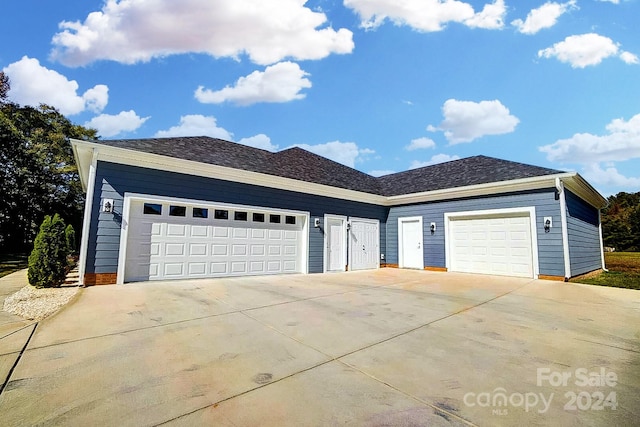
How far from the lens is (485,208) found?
9133 millimetres

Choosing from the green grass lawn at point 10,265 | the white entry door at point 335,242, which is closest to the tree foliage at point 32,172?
the green grass lawn at point 10,265

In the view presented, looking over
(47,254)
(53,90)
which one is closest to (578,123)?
(47,254)

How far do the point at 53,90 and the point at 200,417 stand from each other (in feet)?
77.6

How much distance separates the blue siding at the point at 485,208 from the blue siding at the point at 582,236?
0.60 metres

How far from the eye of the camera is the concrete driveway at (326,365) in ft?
5.77

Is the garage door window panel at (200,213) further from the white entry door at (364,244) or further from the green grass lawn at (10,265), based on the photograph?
the green grass lawn at (10,265)

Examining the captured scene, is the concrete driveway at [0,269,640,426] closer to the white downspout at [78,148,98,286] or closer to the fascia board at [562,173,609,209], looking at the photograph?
the white downspout at [78,148,98,286]

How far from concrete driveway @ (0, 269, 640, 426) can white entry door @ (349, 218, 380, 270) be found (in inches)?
226

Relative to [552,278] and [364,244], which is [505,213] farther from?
[364,244]

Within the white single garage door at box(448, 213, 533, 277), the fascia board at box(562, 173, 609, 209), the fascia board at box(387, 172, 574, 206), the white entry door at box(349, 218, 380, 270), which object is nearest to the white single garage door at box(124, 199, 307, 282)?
the white entry door at box(349, 218, 380, 270)

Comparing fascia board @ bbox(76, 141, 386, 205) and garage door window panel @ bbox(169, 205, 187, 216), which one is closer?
fascia board @ bbox(76, 141, 386, 205)

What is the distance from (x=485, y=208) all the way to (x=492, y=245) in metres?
1.19

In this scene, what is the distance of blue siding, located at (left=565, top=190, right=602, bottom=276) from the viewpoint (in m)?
8.29

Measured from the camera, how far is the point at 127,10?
6.99 meters
